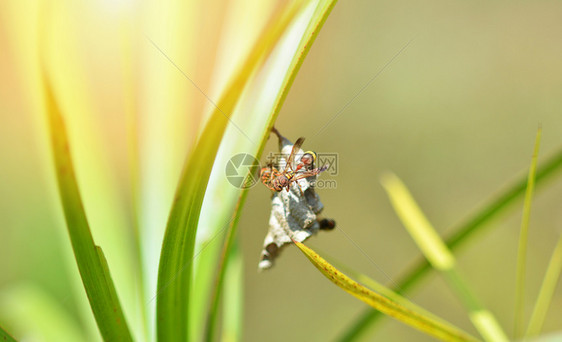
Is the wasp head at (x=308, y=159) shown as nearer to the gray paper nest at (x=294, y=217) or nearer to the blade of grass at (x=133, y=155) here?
the gray paper nest at (x=294, y=217)

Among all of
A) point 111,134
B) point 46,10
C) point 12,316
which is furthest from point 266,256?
point 111,134

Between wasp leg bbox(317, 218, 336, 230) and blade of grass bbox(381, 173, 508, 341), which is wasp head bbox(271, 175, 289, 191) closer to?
wasp leg bbox(317, 218, 336, 230)

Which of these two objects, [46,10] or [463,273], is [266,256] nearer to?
[46,10]

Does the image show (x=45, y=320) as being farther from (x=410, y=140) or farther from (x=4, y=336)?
(x=410, y=140)

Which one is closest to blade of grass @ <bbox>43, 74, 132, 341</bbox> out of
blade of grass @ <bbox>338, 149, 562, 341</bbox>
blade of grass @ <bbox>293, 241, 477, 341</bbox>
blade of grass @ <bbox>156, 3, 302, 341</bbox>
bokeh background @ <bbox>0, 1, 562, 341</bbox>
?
blade of grass @ <bbox>156, 3, 302, 341</bbox>

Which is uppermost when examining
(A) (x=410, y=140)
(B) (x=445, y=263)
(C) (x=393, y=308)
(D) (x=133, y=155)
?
(D) (x=133, y=155)

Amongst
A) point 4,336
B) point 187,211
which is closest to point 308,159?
point 187,211

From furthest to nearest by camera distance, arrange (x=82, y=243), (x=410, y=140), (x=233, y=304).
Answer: (x=410, y=140) < (x=233, y=304) < (x=82, y=243)
